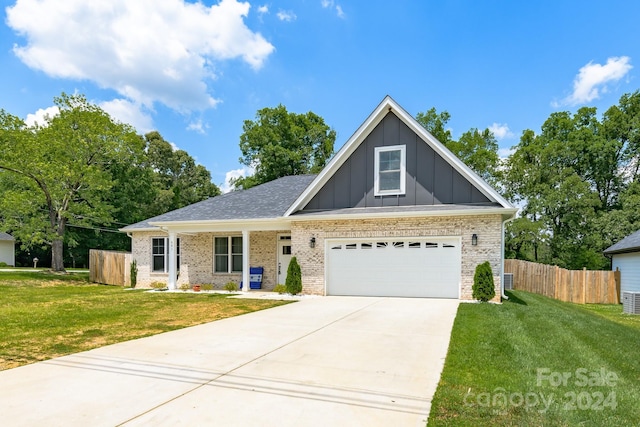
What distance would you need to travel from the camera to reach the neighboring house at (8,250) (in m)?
38.6

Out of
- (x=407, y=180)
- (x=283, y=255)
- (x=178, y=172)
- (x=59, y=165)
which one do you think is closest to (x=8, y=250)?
(x=178, y=172)

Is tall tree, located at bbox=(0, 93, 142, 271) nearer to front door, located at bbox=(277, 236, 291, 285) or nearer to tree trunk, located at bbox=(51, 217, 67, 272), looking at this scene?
tree trunk, located at bbox=(51, 217, 67, 272)

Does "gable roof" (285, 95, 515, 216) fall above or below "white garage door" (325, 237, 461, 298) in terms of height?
above

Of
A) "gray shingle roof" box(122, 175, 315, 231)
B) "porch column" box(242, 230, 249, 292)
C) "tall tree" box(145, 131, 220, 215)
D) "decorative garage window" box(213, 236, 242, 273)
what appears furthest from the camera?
"tall tree" box(145, 131, 220, 215)

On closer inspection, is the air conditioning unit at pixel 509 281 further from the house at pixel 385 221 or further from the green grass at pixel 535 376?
the green grass at pixel 535 376

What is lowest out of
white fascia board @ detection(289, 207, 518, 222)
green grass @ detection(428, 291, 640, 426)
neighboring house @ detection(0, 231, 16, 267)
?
neighboring house @ detection(0, 231, 16, 267)

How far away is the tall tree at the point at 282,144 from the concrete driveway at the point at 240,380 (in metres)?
30.3

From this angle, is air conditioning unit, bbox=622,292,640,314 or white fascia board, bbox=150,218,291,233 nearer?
air conditioning unit, bbox=622,292,640,314

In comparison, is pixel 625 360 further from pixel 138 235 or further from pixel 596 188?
pixel 596 188

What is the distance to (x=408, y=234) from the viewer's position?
1325 cm

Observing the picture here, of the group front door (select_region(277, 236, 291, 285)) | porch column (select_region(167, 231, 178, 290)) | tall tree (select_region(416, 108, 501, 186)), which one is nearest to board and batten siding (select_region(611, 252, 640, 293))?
front door (select_region(277, 236, 291, 285))

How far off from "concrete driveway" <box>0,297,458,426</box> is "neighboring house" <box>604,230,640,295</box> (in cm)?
1486

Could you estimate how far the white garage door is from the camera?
42.6ft

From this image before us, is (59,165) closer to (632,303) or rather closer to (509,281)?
(509,281)
